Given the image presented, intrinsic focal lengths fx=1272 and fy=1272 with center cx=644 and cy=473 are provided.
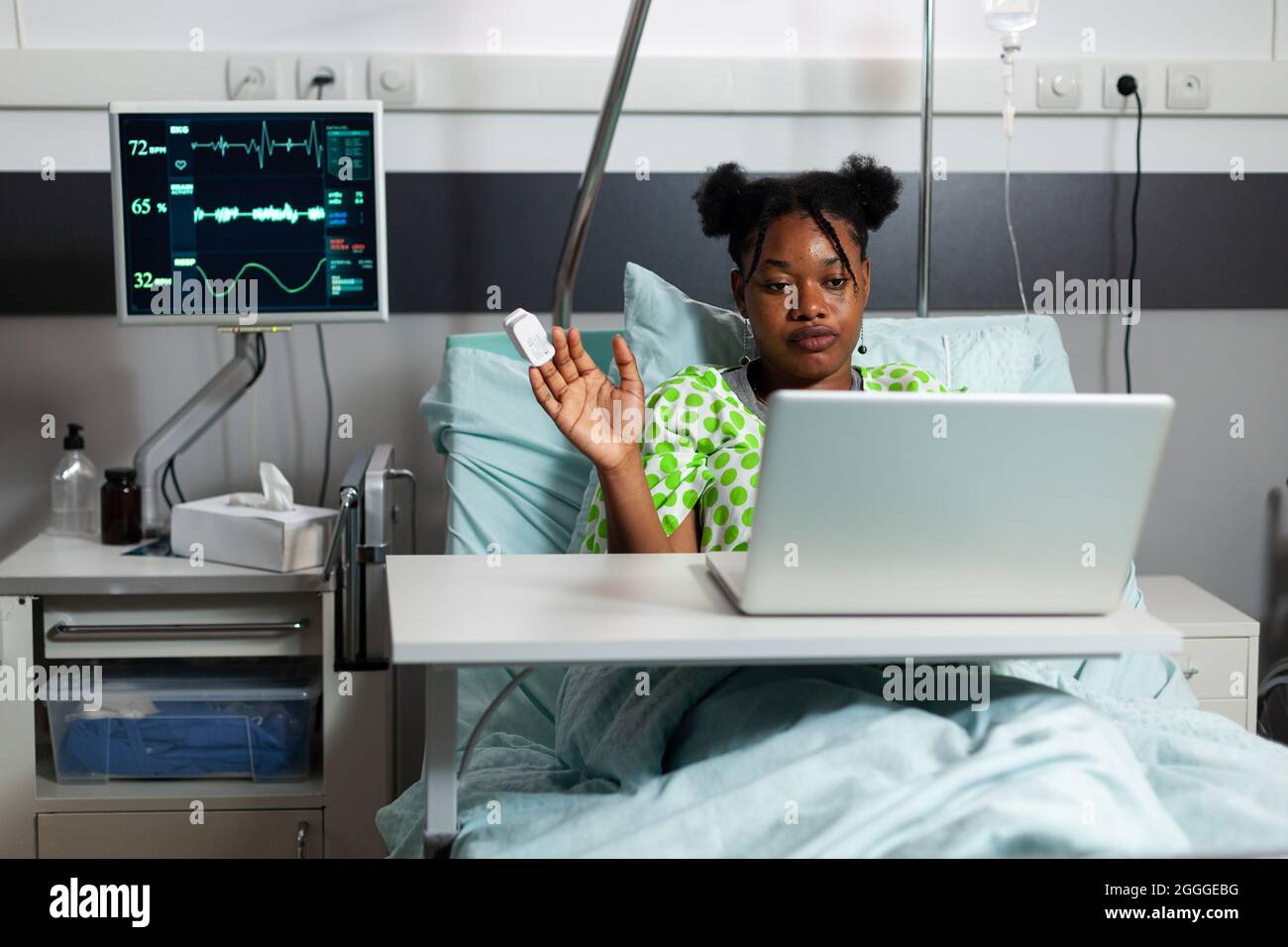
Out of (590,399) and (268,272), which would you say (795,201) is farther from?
(268,272)

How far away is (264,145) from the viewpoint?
1863 millimetres

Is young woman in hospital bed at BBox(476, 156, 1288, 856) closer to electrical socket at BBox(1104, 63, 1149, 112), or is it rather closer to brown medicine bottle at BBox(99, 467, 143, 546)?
brown medicine bottle at BBox(99, 467, 143, 546)

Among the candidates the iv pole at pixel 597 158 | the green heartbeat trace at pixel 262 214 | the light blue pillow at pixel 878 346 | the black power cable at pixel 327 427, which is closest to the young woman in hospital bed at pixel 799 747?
the light blue pillow at pixel 878 346

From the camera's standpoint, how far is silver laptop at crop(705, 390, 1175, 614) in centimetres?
89

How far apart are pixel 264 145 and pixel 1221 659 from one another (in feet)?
5.30

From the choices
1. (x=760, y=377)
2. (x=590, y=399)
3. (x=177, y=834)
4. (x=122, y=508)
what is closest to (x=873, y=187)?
A: (x=760, y=377)

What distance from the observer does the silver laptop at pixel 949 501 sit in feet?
2.93

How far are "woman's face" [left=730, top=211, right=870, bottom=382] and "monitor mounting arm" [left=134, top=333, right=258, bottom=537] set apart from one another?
33.7 inches

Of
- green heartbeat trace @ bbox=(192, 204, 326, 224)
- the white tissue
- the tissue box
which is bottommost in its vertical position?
the tissue box

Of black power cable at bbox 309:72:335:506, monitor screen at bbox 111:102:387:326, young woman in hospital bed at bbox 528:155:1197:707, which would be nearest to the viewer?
young woman in hospital bed at bbox 528:155:1197:707

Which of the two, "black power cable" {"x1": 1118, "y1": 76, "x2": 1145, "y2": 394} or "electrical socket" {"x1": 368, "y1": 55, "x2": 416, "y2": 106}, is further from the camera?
"black power cable" {"x1": 1118, "y1": 76, "x2": 1145, "y2": 394}

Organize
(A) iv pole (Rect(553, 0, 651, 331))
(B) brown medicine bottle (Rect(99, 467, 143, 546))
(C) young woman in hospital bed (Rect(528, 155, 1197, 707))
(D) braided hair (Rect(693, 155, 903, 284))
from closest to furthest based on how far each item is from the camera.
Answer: (C) young woman in hospital bed (Rect(528, 155, 1197, 707)) < (D) braided hair (Rect(693, 155, 903, 284)) < (A) iv pole (Rect(553, 0, 651, 331)) < (B) brown medicine bottle (Rect(99, 467, 143, 546))

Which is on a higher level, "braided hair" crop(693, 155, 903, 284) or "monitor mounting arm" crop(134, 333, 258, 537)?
"braided hair" crop(693, 155, 903, 284)

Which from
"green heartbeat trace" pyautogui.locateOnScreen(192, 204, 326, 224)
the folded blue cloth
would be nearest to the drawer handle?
the folded blue cloth
